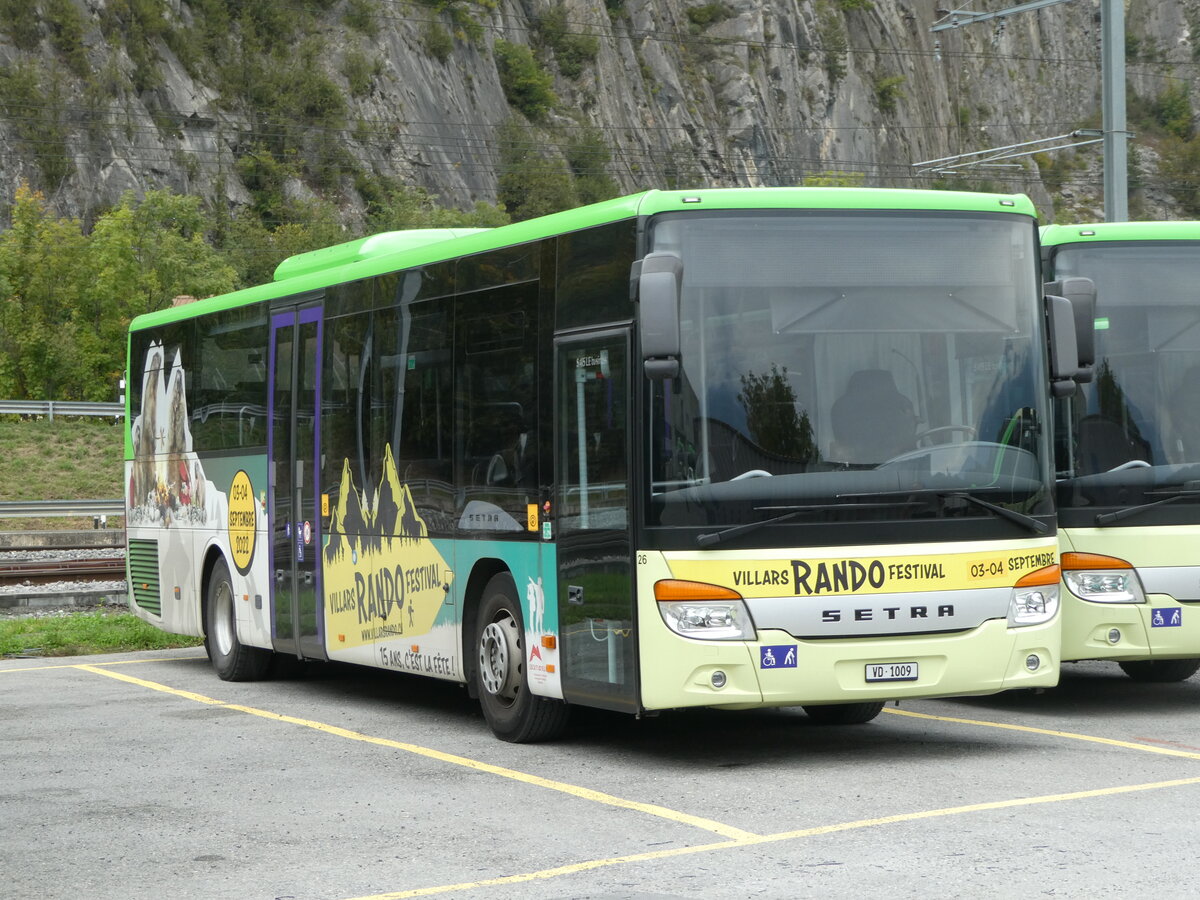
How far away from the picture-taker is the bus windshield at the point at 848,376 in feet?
30.0

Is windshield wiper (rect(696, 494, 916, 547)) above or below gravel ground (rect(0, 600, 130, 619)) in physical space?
above

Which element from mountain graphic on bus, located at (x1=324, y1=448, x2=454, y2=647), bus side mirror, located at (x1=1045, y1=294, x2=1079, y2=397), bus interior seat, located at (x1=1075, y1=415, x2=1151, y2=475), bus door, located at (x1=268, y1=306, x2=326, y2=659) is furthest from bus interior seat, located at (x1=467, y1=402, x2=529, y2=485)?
bus interior seat, located at (x1=1075, y1=415, x2=1151, y2=475)

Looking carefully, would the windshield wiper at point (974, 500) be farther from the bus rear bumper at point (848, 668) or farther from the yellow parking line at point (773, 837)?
the yellow parking line at point (773, 837)

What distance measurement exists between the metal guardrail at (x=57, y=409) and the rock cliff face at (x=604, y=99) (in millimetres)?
31317

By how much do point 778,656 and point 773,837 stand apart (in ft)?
6.16

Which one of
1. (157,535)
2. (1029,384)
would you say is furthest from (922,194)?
(157,535)

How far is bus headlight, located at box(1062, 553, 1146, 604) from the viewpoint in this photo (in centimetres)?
1129

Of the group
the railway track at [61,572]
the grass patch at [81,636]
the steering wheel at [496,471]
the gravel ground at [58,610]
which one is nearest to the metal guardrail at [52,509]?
the railway track at [61,572]

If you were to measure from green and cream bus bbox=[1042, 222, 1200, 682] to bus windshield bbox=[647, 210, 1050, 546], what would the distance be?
1824 mm

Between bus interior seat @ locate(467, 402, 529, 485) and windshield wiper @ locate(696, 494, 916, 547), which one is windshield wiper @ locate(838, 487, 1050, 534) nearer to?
windshield wiper @ locate(696, 494, 916, 547)

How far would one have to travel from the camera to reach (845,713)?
11.2 m

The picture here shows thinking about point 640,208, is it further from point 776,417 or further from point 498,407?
point 498,407

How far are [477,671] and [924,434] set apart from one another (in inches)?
127

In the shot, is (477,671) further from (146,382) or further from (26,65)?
(26,65)
